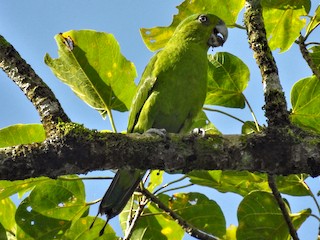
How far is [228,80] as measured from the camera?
172 inches

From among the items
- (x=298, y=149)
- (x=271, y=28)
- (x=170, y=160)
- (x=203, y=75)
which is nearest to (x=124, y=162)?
(x=170, y=160)

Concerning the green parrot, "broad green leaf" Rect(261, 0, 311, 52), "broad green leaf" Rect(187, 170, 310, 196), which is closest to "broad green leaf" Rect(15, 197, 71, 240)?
the green parrot

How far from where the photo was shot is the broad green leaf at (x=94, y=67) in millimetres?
4082

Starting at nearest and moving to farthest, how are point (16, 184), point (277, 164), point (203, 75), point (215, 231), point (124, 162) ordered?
point (124, 162), point (277, 164), point (16, 184), point (203, 75), point (215, 231)

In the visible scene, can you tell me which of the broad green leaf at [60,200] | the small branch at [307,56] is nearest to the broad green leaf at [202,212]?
the broad green leaf at [60,200]

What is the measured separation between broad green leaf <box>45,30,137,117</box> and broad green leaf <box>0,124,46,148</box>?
18.4 inches

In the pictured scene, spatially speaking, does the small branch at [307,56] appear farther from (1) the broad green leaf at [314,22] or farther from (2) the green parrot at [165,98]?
(2) the green parrot at [165,98]

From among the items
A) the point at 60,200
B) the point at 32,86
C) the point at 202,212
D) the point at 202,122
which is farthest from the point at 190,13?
the point at 32,86

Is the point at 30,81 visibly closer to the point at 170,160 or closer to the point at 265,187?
the point at 170,160

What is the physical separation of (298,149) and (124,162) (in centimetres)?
88

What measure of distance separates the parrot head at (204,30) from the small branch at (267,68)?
2.07ft

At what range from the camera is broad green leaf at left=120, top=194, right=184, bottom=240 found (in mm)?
4477

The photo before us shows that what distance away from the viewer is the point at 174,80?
3973 mm

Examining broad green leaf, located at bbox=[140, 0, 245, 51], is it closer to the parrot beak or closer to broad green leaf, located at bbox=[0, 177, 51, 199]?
the parrot beak
